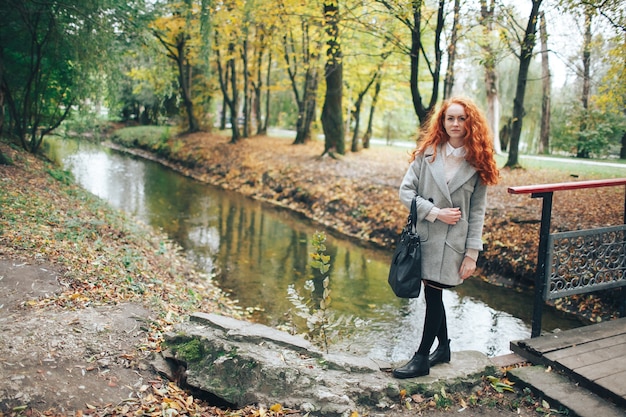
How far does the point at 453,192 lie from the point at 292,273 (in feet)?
17.8

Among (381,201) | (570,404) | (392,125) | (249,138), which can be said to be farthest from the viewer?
(392,125)

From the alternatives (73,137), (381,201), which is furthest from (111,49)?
(381,201)

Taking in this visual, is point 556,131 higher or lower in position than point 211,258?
higher

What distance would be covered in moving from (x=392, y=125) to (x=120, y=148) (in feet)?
59.4

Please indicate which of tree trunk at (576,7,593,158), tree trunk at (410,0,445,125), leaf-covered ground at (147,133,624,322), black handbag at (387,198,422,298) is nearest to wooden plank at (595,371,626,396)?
black handbag at (387,198,422,298)

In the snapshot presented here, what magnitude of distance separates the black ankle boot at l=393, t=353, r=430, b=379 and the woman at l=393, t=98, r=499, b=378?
54 centimetres

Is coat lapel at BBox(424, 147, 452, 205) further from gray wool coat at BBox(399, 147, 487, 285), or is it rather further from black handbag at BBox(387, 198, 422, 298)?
black handbag at BBox(387, 198, 422, 298)

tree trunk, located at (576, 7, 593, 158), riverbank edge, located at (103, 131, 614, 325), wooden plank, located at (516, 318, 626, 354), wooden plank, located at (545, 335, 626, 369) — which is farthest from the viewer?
tree trunk, located at (576, 7, 593, 158)

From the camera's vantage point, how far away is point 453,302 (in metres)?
7.59

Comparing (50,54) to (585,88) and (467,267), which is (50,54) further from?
(585,88)

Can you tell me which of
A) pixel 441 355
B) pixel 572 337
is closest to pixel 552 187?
pixel 572 337

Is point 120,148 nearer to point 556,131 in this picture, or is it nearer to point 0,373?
point 556,131

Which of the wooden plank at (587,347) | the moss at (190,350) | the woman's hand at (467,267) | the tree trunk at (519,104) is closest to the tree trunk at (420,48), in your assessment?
the tree trunk at (519,104)

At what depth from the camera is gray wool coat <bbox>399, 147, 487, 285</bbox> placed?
352 centimetres
